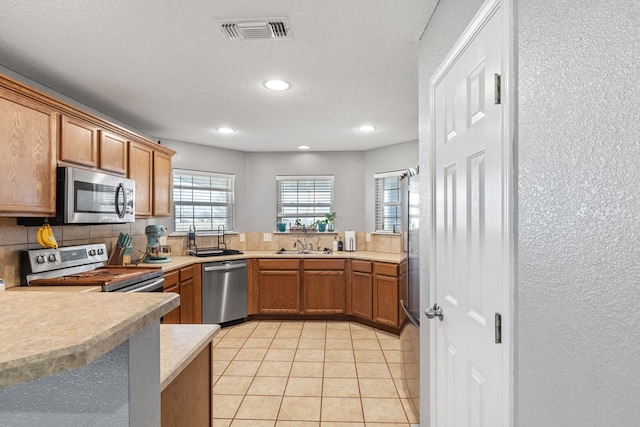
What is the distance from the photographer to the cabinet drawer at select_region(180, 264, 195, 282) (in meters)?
3.73

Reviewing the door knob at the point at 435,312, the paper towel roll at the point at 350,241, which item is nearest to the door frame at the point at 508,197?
the door knob at the point at 435,312

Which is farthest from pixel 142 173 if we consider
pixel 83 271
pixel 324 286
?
pixel 324 286

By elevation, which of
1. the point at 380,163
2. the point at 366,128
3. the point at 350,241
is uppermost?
the point at 366,128

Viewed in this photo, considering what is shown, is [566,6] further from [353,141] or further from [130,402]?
[353,141]

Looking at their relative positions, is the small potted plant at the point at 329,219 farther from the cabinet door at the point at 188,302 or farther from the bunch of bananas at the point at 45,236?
the bunch of bananas at the point at 45,236

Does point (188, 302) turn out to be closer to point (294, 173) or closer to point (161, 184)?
point (161, 184)

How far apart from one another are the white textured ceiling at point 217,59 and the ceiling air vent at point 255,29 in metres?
0.04

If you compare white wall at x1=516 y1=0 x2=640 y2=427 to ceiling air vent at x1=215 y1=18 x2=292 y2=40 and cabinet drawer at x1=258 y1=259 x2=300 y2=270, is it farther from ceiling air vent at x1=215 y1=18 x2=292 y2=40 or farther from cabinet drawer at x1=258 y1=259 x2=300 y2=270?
cabinet drawer at x1=258 y1=259 x2=300 y2=270

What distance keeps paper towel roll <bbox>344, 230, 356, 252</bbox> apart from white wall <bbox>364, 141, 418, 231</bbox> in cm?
26

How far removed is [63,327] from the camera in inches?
25.1

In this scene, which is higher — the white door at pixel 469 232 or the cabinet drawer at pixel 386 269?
the white door at pixel 469 232

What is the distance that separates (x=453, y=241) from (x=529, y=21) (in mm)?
851

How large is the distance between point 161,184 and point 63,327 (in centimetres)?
354

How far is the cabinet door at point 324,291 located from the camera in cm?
458
